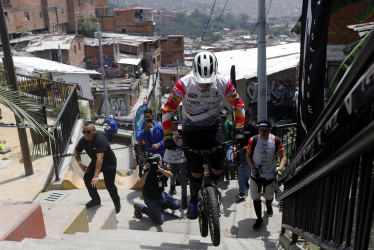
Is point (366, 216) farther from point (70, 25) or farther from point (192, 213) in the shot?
point (70, 25)

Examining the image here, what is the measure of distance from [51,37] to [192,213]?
167ft

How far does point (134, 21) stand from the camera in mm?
74438

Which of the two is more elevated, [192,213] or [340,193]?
[340,193]

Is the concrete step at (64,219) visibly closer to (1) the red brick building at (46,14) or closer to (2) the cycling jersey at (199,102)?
(2) the cycling jersey at (199,102)

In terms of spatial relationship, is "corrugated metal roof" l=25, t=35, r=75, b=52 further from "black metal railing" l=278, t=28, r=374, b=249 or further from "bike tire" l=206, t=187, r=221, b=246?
"black metal railing" l=278, t=28, r=374, b=249

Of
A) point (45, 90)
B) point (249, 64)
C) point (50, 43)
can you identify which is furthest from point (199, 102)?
point (50, 43)

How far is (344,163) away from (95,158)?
17.1ft

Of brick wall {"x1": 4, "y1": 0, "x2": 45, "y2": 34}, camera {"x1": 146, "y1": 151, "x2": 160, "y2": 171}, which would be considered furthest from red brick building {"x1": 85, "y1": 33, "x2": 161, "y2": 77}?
camera {"x1": 146, "y1": 151, "x2": 160, "y2": 171}

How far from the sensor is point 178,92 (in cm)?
461

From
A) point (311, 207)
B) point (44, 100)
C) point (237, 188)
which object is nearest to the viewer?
point (311, 207)

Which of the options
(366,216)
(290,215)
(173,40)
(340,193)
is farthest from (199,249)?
(173,40)

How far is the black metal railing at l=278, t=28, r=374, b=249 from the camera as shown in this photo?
151 centimetres

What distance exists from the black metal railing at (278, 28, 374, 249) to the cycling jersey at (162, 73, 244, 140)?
136 centimetres

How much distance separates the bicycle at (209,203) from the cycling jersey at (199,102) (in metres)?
0.33
